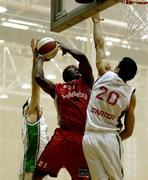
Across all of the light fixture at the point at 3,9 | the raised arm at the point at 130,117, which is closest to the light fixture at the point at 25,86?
the light fixture at the point at 3,9

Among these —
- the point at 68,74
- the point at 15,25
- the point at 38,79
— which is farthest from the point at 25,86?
the point at 38,79

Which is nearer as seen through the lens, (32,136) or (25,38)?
(32,136)

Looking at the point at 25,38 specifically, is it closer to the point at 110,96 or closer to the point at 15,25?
the point at 15,25

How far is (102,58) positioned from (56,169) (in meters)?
1.16

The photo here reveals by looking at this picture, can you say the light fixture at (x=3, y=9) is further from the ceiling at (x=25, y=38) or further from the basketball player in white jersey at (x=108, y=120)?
the basketball player in white jersey at (x=108, y=120)

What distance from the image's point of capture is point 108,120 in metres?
4.45

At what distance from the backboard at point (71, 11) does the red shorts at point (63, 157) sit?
1105mm

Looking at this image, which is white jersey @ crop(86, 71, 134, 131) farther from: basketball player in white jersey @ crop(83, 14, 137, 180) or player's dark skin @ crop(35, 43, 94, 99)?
player's dark skin @ crop(35, 43, 94, 99)

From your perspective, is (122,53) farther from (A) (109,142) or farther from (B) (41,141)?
(A) (109,142)

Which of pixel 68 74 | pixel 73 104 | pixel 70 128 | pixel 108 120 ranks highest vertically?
pixel 68 74

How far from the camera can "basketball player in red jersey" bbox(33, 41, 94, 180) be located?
4.93 metres

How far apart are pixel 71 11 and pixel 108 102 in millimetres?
1161

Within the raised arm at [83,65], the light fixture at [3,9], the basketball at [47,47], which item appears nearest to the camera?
the raised arm at [83,65]

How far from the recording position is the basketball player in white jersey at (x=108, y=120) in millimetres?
4355
